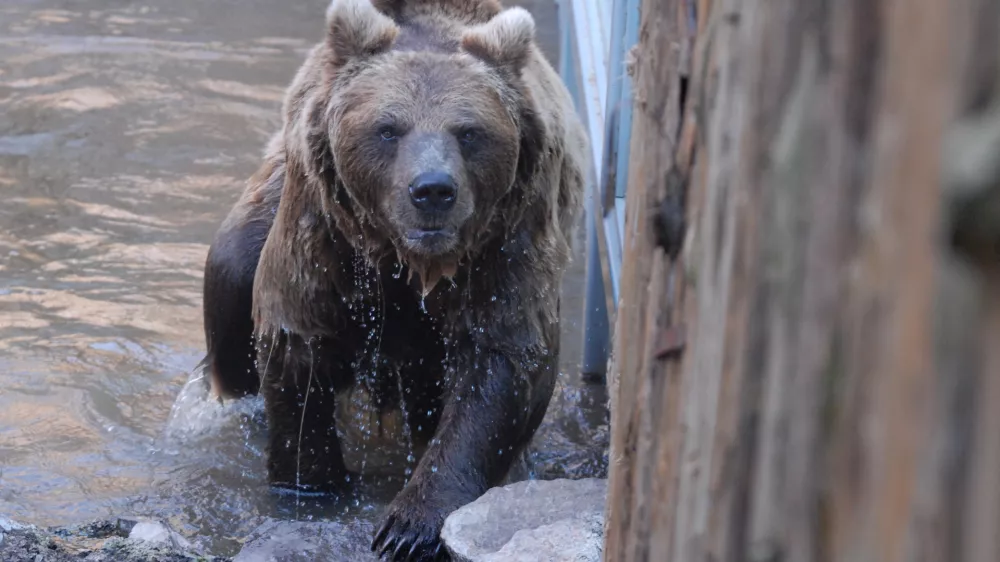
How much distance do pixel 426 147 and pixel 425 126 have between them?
0.09m

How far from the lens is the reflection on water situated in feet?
16.1

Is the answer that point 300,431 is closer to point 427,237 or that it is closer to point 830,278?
point 427,237

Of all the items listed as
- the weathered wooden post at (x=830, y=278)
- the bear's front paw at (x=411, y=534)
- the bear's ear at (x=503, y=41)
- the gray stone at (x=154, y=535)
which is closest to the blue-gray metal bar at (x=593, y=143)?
the bear's ear at (x=503, y=41)

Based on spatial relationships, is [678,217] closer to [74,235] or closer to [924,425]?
[924,425]

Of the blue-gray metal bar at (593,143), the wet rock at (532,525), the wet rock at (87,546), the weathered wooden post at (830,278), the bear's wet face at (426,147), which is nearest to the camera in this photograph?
the weathered wooden post at (830,278)

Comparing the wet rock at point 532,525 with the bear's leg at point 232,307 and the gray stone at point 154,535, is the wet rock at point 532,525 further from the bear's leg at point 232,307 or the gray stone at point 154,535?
the bear's leg at point 232,307

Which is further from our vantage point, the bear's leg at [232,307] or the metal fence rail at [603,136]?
the bear's leg at [232,307]

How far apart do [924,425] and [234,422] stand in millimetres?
4893

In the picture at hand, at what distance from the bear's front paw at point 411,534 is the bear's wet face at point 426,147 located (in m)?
0.82

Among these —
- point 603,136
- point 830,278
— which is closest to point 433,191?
point 603,136

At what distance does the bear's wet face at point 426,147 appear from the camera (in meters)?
3.81

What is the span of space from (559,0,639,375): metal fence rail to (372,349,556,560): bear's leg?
0.72 metres

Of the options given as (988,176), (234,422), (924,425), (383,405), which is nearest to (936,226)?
(988,176)

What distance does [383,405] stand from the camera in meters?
4.82
